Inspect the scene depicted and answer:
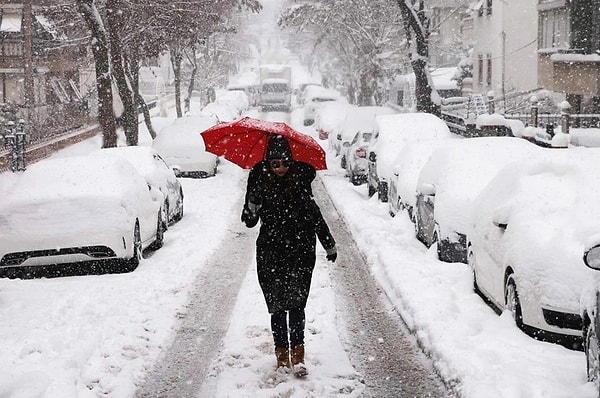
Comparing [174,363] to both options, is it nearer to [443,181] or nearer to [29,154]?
[443,181]

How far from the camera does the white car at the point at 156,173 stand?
46.1ft

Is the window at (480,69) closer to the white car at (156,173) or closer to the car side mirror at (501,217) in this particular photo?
the white car at (156,173)

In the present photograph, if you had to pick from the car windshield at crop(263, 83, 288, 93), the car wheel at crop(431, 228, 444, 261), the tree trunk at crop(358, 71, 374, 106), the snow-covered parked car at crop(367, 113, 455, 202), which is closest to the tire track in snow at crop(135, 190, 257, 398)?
the car wheel at crop(431, 228, 444, 261)

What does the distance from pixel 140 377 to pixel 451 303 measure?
342 cm

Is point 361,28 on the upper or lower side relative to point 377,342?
upper

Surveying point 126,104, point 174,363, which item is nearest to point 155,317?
point 174,363

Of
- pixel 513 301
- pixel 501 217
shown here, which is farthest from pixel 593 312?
pixel 501 217

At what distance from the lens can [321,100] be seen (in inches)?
1970

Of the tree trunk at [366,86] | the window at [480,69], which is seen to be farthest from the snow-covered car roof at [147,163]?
the window at [480,69]

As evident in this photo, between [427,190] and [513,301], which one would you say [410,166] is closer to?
[427,190]

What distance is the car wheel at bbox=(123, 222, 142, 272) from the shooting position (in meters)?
10.9

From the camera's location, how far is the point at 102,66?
1916 cm

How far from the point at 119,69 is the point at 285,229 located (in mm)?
17407

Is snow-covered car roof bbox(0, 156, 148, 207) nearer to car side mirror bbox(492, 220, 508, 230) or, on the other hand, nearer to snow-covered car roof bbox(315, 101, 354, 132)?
car side mirror bbox(492, 220, 508, 230)
